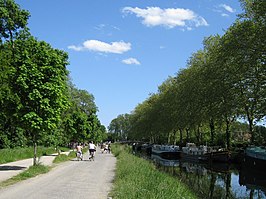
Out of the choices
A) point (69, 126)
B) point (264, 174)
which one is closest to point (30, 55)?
point (264, 174)

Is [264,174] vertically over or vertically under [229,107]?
under

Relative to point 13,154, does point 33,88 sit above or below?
above

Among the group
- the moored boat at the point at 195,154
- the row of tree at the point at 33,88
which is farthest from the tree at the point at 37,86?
the moored boat at the point at 195,154

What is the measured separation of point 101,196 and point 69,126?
53.1 meters

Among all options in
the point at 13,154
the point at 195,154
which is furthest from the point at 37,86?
the point at 195,154

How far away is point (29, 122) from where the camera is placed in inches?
886

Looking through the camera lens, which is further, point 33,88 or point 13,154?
point 13,154

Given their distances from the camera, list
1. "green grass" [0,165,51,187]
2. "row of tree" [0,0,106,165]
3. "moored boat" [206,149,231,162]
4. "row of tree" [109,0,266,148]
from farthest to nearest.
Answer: "moored boat" [206,149,231,162], "row of tree" [109,0,266,148], "row of tree" [0,0,106,165], "green grass" [0,165,51,187]

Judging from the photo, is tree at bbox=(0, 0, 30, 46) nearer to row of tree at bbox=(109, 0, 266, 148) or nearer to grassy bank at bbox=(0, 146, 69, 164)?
grassy bank at bbox=(0, 146, 69, 164)

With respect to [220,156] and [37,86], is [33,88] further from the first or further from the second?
[220,156]

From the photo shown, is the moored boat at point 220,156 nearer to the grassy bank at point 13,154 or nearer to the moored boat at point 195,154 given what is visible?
the moored boat at point 195,154

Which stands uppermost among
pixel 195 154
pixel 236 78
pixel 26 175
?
pixel 236 78

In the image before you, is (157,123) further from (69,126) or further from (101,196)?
(101,196)

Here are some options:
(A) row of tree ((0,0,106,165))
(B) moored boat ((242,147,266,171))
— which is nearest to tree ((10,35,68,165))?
(A) row of tree ((0,0,106,165))
